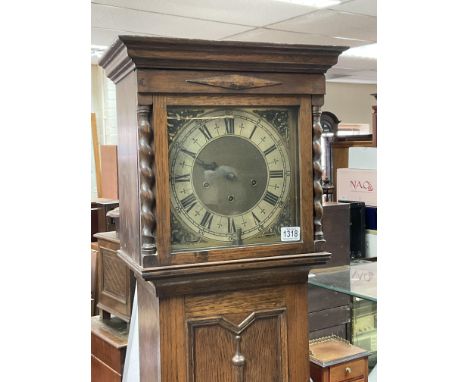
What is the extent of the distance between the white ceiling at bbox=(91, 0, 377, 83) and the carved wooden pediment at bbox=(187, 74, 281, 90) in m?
2.04

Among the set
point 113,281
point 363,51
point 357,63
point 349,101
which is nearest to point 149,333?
point 113,281

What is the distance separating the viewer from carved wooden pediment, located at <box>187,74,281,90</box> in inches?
35.5

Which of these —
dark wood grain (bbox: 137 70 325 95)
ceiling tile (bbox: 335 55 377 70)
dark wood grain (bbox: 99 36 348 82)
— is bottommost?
dark wood grain (bbox: 137 70 325 95)

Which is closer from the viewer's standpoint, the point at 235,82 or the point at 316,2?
the point at 235,82

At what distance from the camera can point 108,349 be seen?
184 centimetres

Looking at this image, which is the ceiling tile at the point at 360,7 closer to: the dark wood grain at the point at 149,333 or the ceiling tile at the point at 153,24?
the ceiling tile at the point at 153,24

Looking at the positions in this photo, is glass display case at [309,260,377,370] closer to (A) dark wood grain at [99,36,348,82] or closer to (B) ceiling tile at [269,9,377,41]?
(A) dark wood grain at [99,36,348,82]

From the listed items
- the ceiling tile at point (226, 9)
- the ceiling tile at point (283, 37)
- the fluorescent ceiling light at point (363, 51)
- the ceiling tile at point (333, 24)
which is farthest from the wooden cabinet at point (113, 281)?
the fluorescent ceiling light at point (363, 51)

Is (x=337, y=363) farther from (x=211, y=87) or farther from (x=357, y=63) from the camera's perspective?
(x=357, y=63)

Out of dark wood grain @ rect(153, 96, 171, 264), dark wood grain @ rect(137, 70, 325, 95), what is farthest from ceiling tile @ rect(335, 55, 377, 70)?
dark wood grain @ rect(153, 96, 171, 264)

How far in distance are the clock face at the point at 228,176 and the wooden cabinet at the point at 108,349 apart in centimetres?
96

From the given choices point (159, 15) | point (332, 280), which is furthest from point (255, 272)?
point (159, 15)

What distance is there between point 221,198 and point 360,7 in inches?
107

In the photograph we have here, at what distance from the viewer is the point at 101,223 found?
3.25 metres
